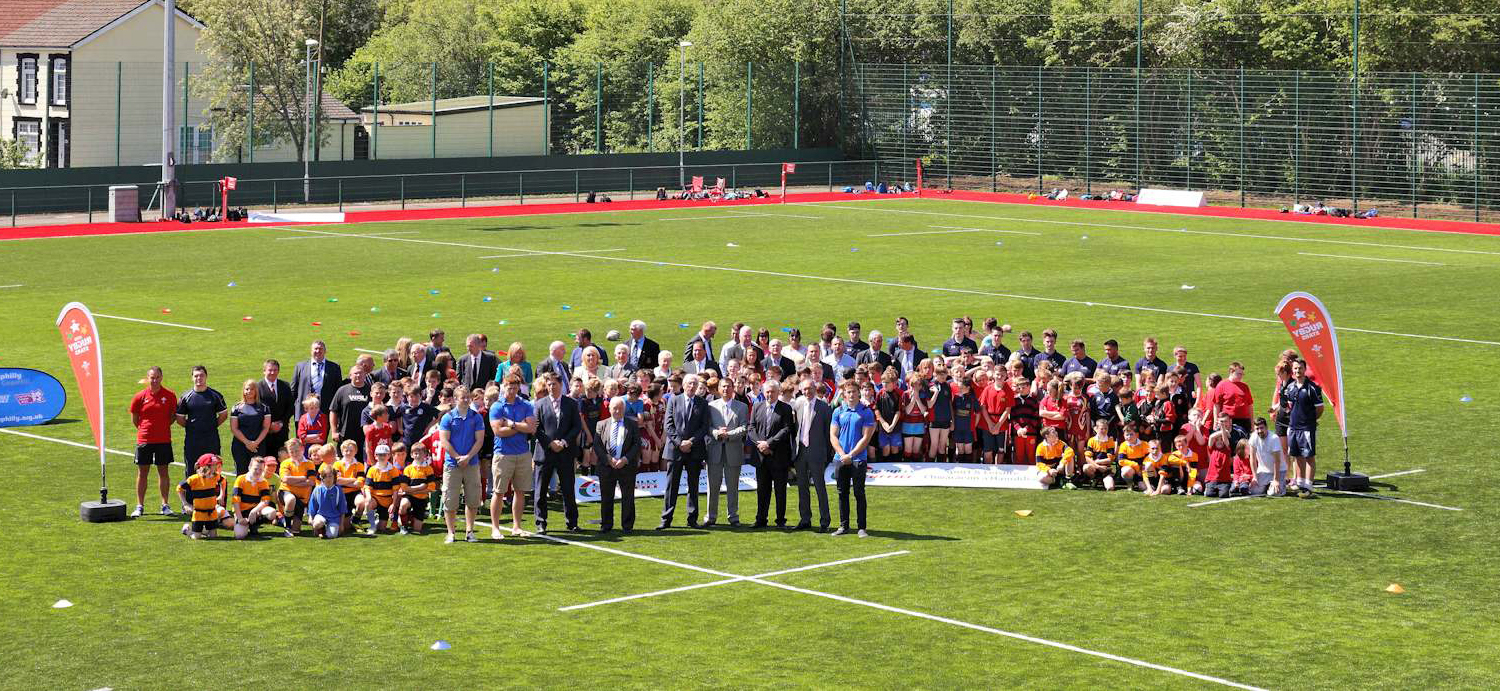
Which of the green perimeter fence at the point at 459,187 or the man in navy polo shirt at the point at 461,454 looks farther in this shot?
the green perimeter fence at the point at 459,187

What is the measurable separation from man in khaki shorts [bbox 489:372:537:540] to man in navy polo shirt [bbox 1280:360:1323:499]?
7552 mm

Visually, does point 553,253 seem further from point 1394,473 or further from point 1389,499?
point 1389,499

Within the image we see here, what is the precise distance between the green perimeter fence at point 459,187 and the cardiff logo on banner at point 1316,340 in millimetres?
40129

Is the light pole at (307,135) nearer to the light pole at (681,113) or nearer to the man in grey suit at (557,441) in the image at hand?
the light pole at (681,113)

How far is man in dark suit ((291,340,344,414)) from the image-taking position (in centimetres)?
1906

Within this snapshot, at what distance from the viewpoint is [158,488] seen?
1881 cm

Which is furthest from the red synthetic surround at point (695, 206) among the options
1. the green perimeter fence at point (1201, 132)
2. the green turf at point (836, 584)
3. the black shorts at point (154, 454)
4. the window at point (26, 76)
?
the black shorts at point (154, 454)

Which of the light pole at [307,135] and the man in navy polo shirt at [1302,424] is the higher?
the light pole at [307,135]

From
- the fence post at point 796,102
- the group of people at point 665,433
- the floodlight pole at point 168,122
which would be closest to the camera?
the group of people at point 665,433

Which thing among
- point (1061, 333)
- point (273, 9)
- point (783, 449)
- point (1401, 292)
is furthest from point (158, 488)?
point (273, 9)

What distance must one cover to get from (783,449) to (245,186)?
44994 mm

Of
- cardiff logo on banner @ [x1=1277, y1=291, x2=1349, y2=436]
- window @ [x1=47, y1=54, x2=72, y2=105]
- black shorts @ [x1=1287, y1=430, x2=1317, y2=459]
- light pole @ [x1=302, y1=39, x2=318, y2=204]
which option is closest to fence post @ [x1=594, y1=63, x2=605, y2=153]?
light pole @ [x1=302, y1=39, x2=318, y2=204]

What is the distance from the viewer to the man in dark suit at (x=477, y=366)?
20.4m

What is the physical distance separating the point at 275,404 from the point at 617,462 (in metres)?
3.63
